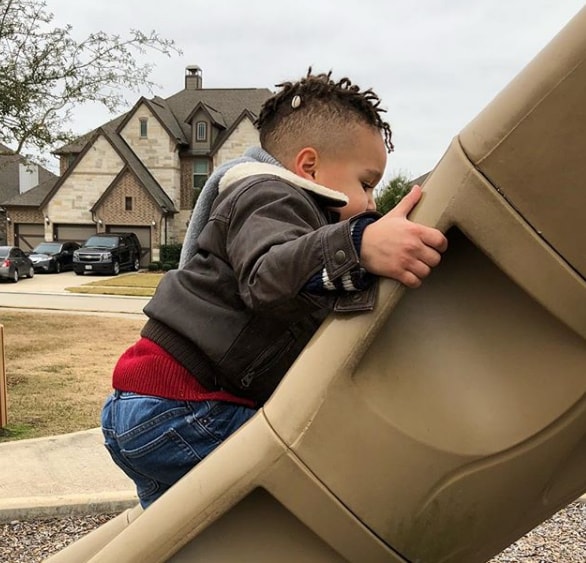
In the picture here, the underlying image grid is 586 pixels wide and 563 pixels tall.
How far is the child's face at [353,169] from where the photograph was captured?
5.39ft

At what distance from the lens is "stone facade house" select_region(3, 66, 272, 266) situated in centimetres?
3073

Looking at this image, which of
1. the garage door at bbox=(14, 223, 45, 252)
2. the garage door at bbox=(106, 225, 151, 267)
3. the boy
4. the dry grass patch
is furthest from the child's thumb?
the garage door at bbox=(14, 223, 45, 252)

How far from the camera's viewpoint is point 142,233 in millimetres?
30969

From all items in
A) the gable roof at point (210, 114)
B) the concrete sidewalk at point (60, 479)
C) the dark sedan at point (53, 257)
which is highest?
the concrete sidewalk at point (60, 479)

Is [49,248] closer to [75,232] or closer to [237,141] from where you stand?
[75,232]

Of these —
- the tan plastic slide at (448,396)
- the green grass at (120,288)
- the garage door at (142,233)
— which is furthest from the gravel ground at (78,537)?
the garage door at (142,233)

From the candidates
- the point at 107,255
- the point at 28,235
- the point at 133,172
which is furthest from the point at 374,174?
the point at 28,235

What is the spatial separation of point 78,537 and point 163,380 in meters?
1.93

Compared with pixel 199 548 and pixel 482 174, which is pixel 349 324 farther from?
pixel 199 548

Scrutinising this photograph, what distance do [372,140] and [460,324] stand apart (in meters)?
0.61

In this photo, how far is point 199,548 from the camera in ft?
4.47

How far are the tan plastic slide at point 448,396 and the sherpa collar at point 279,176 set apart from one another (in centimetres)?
33

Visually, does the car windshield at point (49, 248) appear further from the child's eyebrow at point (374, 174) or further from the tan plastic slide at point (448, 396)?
the tan plastic slide at point (448, 396)

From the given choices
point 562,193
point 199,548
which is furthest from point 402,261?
point 199,548
